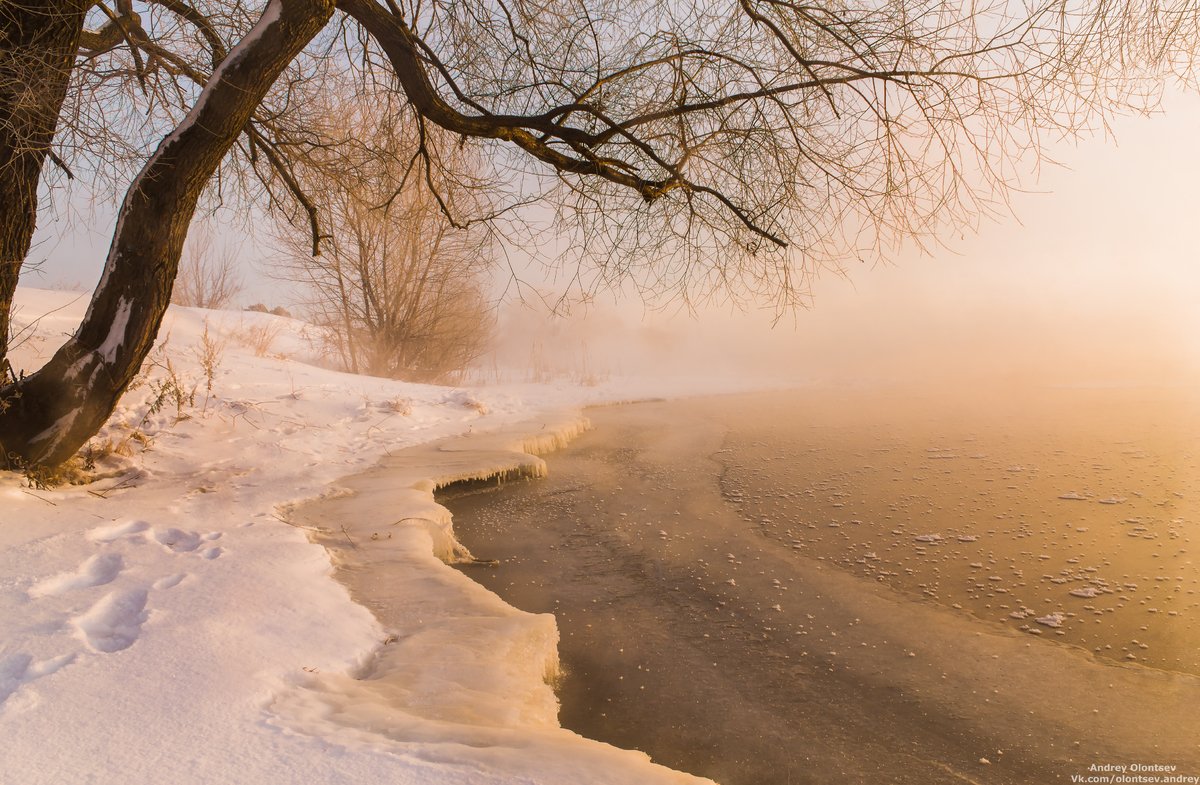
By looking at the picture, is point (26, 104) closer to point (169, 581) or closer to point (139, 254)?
point (139, 254)

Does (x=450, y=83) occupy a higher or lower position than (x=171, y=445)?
higher

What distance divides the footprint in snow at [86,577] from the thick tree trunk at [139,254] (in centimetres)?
145

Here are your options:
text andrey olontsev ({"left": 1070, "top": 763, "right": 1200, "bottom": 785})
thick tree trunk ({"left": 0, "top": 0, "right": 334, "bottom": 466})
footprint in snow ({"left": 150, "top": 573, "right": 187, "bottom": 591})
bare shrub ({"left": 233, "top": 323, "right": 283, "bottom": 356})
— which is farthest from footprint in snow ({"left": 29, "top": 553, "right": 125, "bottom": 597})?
bare shrub ({"left": 233, "top": 323, "right": 283, "bottom": 356})

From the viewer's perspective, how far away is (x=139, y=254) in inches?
149

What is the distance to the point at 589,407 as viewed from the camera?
12.4 metres

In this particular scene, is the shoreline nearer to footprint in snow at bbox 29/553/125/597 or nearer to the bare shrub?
footprint in snow at bbox 29/553/125/597

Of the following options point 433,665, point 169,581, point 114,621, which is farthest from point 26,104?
point 433,665

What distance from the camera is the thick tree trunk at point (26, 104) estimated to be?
318cm

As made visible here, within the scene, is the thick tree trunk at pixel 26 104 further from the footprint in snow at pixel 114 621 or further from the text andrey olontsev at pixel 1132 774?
the text andrey olontsev at pixel 1132 774

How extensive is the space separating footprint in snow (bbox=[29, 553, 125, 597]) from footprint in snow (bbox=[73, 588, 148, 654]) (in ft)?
0.59

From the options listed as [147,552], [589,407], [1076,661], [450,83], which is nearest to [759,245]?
[450,83]

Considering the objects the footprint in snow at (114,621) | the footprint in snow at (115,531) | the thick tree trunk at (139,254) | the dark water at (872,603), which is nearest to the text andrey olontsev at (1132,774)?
the dark water at (872,603)

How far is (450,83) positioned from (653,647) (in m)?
4.22

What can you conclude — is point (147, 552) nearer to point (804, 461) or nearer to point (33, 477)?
point (33, 477)
